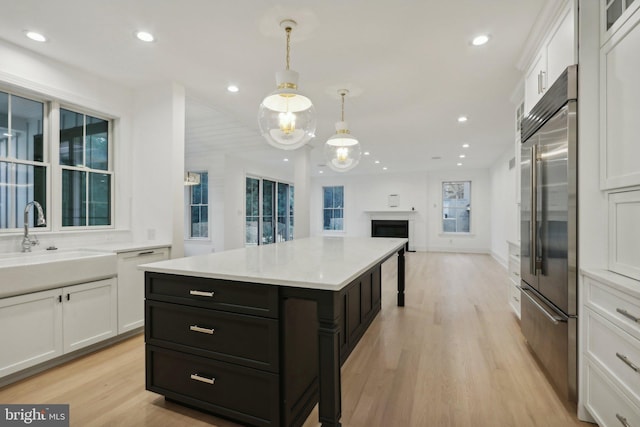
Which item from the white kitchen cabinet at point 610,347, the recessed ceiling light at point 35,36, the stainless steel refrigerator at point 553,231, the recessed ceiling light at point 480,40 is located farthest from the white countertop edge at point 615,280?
the recessed ceiling light at point 35,36

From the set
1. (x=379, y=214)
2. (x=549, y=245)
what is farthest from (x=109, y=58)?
(x=379, y=214)

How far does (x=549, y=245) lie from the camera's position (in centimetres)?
205

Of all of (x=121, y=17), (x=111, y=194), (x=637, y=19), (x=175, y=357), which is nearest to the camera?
(x=637, y=19)

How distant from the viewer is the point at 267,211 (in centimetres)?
869

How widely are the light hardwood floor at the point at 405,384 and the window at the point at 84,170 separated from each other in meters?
1.46

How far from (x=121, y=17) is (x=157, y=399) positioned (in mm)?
2713

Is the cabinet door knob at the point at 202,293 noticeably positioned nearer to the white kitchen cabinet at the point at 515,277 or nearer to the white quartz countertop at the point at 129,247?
the white quartz countertop at the point at 129,247

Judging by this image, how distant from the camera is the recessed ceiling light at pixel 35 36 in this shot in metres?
2.44

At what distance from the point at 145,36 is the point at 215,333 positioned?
2.45 meters

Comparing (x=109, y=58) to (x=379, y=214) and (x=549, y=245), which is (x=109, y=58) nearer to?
(x=549, y=245)

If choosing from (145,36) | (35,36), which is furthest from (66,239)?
(145,36)

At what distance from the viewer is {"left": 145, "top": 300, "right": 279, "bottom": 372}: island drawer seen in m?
1.49

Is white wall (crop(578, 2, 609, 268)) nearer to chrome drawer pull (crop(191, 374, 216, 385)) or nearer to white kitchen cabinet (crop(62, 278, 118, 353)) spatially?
chrome drawer pull (crop(191, 374, 216, 385))

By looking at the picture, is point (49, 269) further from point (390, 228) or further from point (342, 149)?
point (390, 228)
